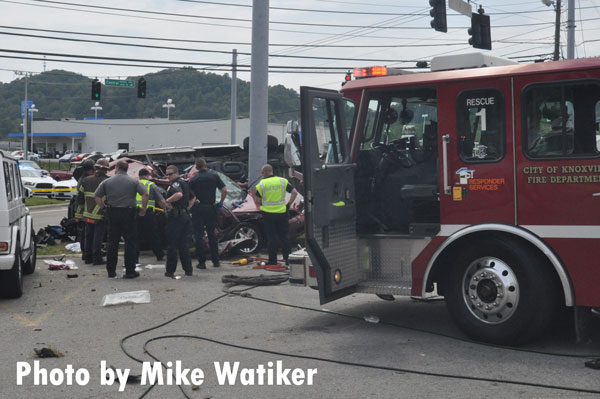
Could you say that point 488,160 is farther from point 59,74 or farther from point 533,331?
point 59,74

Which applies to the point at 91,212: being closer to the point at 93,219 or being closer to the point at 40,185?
the point at 93,219

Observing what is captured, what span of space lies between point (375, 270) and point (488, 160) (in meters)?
1.68

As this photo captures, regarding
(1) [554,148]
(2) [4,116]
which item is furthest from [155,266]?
(2) [4,116]

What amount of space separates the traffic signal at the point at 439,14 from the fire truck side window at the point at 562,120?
11.0m

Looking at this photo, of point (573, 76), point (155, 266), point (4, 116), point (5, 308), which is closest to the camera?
point (573, 76)

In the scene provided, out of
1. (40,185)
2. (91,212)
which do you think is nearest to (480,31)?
(91,212)

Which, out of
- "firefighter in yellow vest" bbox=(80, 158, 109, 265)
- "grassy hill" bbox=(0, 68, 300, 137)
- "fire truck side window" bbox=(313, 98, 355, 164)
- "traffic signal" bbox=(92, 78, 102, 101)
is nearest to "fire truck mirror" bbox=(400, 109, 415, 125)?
"fire truck side window" bbox=(313, 98, 355, 164)

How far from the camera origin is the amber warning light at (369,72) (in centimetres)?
813

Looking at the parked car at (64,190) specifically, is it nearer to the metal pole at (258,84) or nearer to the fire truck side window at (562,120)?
the metal pole at (258,84)

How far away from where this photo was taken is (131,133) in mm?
89562

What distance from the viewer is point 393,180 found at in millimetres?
7992

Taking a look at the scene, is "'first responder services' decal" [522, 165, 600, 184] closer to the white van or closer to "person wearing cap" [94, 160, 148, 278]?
the white van

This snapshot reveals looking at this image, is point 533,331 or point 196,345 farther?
point 196,345

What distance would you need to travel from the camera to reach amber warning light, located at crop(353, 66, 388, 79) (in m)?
8.13
